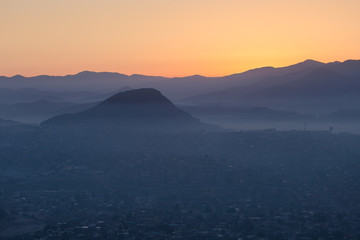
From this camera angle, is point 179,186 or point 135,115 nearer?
point 179,186

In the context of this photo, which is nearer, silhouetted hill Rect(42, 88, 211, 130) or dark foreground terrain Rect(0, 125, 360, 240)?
dark foreground terrain Rect(0, 125, 360, 240)

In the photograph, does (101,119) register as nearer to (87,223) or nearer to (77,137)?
(77,137)

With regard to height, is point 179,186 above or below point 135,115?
below

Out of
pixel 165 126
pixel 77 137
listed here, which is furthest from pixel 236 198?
pixel 165 126

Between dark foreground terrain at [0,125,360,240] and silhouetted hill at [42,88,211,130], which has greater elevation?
silhouetted hill at [42,88,211,130]
